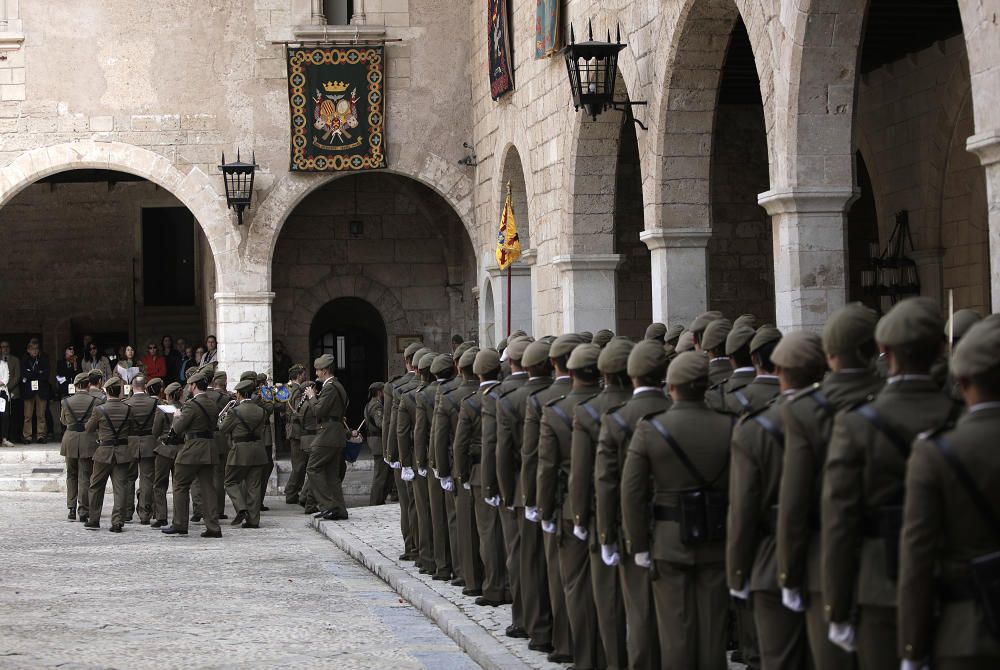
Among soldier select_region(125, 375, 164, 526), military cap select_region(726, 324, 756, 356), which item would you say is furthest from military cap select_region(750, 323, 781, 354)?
soldier select_region(125, 375, 164, 526)

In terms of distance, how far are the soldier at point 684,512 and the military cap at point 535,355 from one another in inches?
80.2

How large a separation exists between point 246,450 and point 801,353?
31.2 feet

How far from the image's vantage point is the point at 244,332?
66.1ft

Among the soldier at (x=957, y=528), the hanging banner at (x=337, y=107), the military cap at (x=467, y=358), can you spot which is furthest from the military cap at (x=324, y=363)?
the soldier at (x=957, y=528)

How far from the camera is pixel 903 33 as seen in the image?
44.8 feet

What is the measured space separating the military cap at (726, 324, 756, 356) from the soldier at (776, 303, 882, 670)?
174 cm

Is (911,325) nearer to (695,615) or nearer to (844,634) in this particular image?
(844,634)

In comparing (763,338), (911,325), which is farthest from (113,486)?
(911,325)

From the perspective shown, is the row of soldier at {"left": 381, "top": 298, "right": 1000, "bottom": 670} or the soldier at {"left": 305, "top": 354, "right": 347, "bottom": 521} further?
the soldier at {"left": 305, "top": 354, "right": 347, "bottom": 521}

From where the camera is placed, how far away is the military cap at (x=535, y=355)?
25.9 feet

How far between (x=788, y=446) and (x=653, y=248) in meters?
7.86

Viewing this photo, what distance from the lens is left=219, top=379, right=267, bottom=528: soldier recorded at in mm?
13930

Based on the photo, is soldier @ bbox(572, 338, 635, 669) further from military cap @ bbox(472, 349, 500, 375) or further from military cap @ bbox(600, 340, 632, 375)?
military cap @ bbox(472, 349, 500, 375)

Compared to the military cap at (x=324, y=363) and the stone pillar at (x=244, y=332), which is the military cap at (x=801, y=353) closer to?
the military cap at (x=324, y=363)
